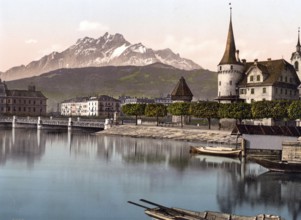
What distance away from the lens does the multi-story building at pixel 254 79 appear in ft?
352

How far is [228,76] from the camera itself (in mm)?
113625

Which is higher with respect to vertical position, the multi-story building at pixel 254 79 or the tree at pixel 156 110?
the multi-story building at pixel 254 79

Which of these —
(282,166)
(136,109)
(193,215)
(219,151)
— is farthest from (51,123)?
(193,215)

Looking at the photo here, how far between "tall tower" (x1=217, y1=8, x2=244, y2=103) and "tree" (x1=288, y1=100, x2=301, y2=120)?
25.4 metres

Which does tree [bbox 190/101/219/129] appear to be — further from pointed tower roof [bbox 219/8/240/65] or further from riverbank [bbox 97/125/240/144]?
pointed tower roof [bbox 219/8/240/65]

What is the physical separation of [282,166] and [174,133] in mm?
47304

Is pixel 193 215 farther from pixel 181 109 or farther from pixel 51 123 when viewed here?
pixel 51 123

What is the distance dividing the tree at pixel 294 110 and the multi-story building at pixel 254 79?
1797cm

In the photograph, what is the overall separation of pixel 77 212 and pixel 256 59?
87475mm

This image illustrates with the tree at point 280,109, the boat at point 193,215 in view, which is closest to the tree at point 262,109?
the tree at point 280,109

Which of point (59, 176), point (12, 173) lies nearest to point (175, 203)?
point (59, 176)

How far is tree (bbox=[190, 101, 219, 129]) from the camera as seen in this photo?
333 feet

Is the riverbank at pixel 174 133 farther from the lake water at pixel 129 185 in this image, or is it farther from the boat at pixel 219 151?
the lake water at pixel 129 185

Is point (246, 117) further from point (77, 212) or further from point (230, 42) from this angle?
point (77, 212)
